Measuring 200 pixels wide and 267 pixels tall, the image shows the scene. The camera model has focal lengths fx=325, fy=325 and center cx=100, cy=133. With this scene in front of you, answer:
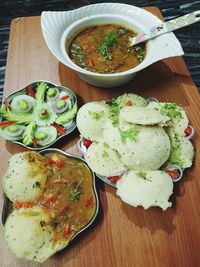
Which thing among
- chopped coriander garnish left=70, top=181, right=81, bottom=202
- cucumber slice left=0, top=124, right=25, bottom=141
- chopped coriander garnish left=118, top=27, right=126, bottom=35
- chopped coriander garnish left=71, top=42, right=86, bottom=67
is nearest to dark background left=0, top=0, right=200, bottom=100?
chopped coriander garnish left=118, top=27, right=126, bottom=35

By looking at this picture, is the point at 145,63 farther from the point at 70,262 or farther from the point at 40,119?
the point at 70,262

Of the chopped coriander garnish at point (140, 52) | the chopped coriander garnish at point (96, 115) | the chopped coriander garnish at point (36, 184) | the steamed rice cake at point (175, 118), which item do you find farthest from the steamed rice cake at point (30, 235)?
the chopped coriander garnish at point (140, 52)

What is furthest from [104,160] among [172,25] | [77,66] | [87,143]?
[172,25]

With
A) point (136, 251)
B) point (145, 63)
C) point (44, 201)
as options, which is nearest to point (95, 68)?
point (145, 63)

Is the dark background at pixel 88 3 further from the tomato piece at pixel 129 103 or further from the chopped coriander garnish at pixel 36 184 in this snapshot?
the chopped coriander garnish at pixel 36 184

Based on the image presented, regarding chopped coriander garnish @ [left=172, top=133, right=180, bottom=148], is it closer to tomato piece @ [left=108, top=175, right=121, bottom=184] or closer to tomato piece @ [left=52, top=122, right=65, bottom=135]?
tomato piece @ [left=108, top=175, right=121, bottom=184]

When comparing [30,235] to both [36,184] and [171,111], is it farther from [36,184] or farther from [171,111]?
[171,111]
